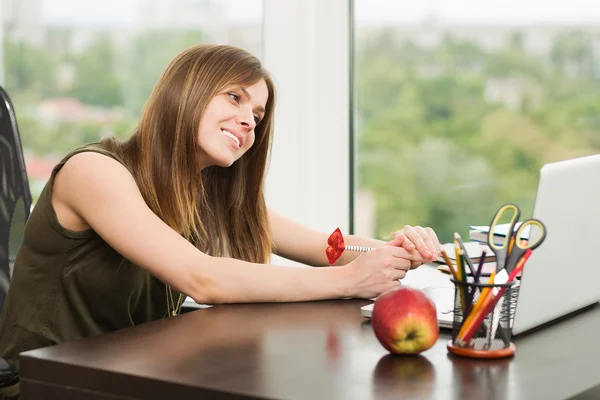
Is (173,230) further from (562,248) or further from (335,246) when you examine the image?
(562,248)

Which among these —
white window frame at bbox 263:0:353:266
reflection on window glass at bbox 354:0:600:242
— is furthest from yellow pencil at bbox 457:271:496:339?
white window frame at bbox 263:0:353:266

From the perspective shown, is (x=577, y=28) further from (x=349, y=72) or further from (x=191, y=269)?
(x=191, y=269)

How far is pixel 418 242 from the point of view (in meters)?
1.75

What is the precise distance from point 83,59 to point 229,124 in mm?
1458

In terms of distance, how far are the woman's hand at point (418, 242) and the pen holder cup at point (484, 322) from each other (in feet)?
1.48

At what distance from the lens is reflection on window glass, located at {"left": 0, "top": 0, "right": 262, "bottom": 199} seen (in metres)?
3.19

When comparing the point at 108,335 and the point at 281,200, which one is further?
→ the point at 281,200

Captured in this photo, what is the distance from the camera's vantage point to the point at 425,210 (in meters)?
2.97

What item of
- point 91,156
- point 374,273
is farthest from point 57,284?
point 374,273

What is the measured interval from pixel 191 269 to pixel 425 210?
144cm

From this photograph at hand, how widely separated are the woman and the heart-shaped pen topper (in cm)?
9

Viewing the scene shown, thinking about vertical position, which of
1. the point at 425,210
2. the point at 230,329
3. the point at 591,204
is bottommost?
the point at 425,210

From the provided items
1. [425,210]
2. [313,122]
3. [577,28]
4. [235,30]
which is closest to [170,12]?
[235,30]

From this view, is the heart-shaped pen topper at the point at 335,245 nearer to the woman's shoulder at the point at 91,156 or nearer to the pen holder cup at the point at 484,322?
the woman's shoulder at the point at 91,156
